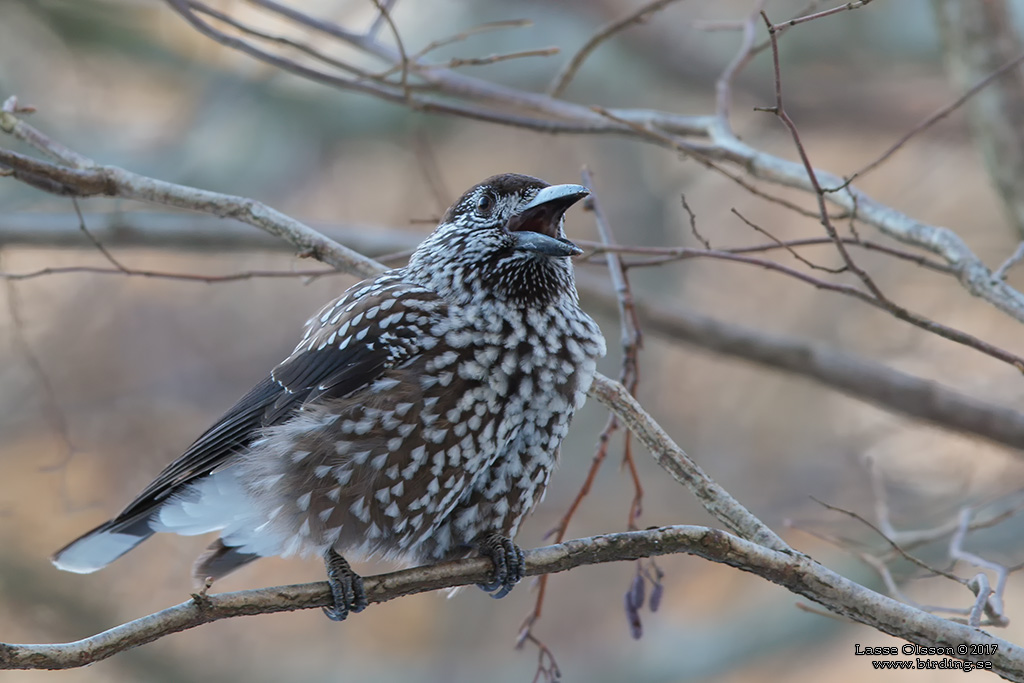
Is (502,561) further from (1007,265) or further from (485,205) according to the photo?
(1007,265)

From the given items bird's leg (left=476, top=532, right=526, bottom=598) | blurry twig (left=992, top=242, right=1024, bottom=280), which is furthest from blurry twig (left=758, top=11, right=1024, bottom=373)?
bird's leg (left=476, top=532, right=526, bottom=598)

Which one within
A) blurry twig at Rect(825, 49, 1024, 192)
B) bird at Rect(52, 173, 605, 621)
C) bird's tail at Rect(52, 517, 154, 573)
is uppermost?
blurry twig at Rect(825, 49, 1024, 192)

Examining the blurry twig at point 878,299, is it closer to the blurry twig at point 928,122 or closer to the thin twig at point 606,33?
the blurry twig at point 928,122

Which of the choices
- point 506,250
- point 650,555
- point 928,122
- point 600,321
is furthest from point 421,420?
point 600,321

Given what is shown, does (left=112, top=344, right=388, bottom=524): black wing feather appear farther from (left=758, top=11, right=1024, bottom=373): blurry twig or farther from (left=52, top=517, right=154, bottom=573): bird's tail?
(left=758, top=11, right=1024, bottom=373): blurry twig

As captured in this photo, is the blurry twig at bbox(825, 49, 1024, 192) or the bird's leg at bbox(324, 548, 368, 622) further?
the blurry twig at bbox(825, 49, 1024, 192)

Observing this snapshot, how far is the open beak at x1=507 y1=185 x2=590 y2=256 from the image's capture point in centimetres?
354

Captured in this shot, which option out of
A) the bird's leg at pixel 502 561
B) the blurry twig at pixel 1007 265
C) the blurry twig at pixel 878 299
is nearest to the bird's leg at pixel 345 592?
the bird's leg at pixel 502 561

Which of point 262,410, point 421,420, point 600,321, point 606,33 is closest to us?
point 421,420

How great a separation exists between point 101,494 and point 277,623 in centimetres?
212

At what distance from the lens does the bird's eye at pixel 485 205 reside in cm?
393

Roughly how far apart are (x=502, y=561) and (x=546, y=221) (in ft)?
4.20

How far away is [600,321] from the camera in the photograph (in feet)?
28.5

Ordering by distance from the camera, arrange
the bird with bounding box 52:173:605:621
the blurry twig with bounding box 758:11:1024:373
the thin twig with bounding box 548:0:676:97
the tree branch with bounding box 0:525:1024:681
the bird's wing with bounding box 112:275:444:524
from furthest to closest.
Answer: the thin twig with bounding box 548:0:676:97
the bird's wing with bounding box 112:275:444:524
the bird with bounding box 52:173:605:621
the blurry twig with bounding box 758:11:1024:373
the tree branch with bounding box 0:525:1024:681
